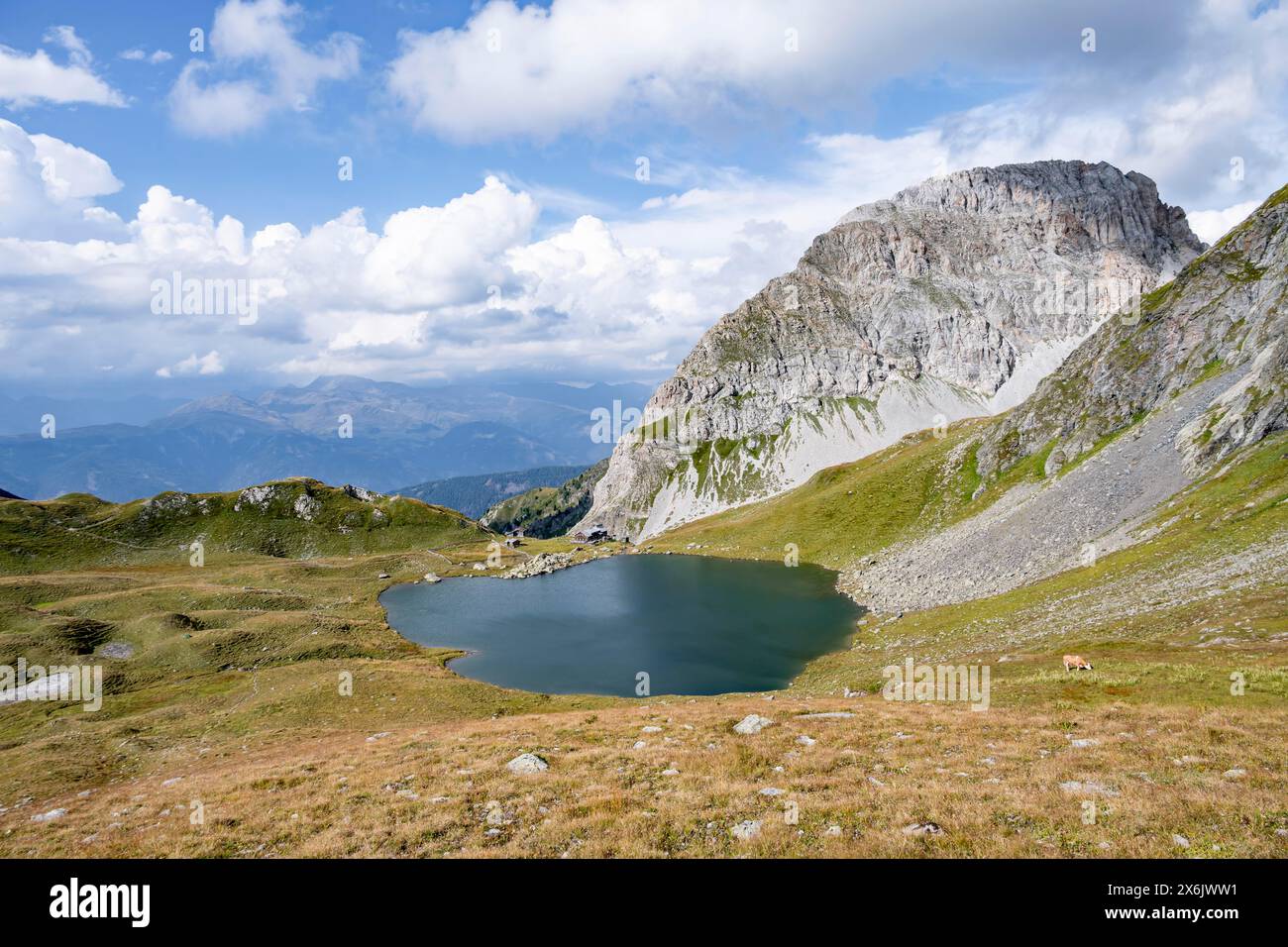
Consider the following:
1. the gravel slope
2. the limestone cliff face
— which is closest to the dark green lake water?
the gravel slope

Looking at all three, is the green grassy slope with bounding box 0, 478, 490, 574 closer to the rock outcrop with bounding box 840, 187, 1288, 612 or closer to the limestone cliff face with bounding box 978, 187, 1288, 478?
the rock outcrop with bounding box 840, 187, 1288, 612

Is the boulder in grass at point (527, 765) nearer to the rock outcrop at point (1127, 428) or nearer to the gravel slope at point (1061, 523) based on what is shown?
the rock outcrop at point (1127, 428)

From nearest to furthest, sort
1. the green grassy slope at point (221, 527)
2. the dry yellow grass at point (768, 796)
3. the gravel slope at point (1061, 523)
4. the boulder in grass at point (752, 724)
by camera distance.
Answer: the dry yellow grass at point (768, 796)
the boulder in grass at point (752, 724)
the gravel slope at point (1061, 523)
the green grassy slope at point (221, 527)

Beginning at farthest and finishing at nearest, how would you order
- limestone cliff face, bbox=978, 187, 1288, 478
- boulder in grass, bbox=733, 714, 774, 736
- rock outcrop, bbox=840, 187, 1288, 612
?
1. rock outcrop, bbox=840, 187, 1288, 612
2. limestone cliff face, bbox=978, 187, 1288, 478
3. boulder in grass, bbox=733, 714, 774, 736

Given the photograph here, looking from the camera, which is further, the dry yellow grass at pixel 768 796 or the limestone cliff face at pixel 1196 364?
the limestone cliff face at pixel 1196 364

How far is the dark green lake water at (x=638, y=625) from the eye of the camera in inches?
2697

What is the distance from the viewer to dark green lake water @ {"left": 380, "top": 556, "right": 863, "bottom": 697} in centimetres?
6850

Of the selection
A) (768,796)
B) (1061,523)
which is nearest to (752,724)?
(768,796)

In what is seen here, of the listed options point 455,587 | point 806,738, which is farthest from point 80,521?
point 806,738

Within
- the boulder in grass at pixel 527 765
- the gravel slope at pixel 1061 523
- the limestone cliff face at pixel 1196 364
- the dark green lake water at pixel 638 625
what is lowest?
the dark green lake water at pixel 638 625

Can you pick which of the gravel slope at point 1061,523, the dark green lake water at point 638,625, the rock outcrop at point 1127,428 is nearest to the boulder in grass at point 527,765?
the dark green lake water at point 638,625

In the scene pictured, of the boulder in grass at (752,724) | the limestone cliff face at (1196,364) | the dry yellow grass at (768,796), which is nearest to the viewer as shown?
the dry yellow grass at (768,796)

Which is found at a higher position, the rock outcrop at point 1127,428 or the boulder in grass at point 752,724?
the rock outcrop at point 1127,428

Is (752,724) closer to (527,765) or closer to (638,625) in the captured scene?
(527,765)
